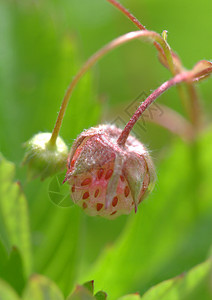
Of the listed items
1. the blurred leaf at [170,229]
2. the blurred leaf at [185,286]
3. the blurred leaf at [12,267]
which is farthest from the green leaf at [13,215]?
the blurred leaf at [185,286]

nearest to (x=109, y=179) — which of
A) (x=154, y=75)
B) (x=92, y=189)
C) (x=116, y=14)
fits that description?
(x=92, y=189)

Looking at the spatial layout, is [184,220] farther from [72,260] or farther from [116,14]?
[116,14]

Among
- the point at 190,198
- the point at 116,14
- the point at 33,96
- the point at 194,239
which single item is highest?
the point at 116,14

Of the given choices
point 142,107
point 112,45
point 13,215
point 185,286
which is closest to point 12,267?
point 13,215

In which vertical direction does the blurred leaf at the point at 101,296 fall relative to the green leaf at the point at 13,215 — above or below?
below

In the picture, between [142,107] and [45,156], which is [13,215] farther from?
[142,107]

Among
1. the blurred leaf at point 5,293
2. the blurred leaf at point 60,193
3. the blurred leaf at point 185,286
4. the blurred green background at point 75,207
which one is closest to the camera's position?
the blurred leaf at point 5,293

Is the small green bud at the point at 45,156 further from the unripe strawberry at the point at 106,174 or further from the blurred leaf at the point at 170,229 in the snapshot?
the blurred leaf at the point at 170,229
